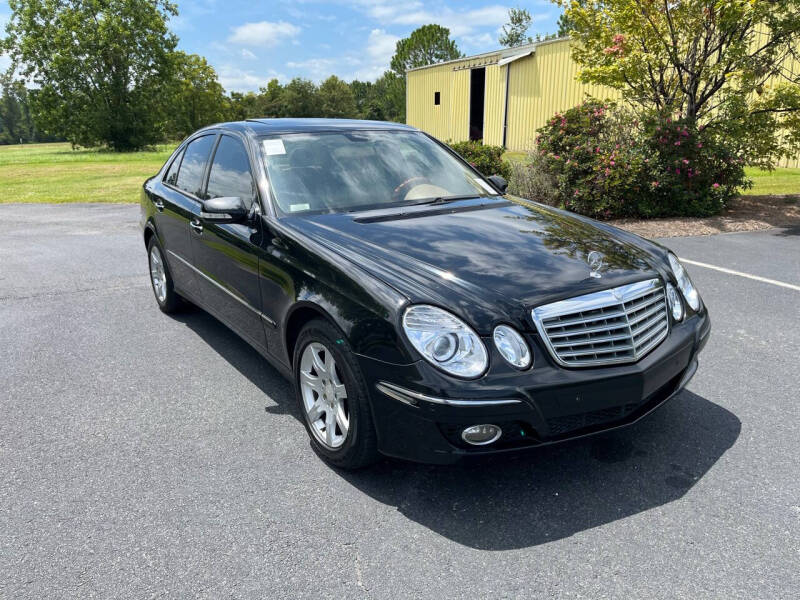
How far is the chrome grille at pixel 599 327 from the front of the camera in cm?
264

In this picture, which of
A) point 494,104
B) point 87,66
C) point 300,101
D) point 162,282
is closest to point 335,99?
point 300,101

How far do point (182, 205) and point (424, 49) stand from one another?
7749 cm

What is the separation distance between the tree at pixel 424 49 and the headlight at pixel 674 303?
252 ft

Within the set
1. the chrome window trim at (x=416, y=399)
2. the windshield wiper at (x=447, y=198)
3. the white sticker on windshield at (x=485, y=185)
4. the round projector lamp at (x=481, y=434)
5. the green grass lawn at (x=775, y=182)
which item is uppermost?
the white sticker on windshield at (x=485, y=185)

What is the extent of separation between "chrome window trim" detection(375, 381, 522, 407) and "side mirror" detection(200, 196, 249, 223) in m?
1.56

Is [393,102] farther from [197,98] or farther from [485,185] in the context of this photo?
[485,185]

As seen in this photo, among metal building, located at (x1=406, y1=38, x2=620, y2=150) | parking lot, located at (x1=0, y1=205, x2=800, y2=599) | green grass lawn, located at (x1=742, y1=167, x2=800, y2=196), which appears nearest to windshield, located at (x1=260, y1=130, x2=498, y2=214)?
parking lot, located at (x1=0, y1=205, x2=800, y2=599)

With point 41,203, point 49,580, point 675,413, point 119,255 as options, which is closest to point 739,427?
point 675,413

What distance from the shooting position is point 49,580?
2.35 metres

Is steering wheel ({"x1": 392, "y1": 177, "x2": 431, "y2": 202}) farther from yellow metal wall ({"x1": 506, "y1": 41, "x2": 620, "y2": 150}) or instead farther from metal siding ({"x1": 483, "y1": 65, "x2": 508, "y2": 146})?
metal siding ({"x1": 483, "y1": 65, "x2": 508, "y2": 146})

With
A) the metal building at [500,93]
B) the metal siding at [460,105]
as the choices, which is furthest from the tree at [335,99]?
the metal siding at [460,105]

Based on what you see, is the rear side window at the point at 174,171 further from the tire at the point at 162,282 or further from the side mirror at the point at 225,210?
the side mirror at the point at 225,210

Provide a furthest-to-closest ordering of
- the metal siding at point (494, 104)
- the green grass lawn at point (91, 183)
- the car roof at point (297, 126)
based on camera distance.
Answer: the metal siding at point (494, 104) < the green grass lawn at point (91, 183) < the car roof at point (297, 126)

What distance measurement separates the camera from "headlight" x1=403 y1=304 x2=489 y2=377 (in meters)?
2.53
